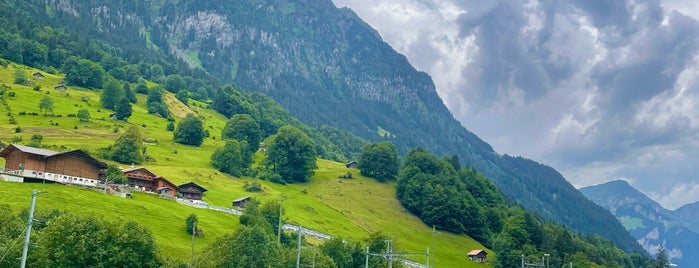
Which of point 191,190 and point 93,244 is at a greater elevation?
point 191,190

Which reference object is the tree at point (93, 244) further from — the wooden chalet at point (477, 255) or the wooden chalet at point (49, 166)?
the wooden chalet at point (477, 255)

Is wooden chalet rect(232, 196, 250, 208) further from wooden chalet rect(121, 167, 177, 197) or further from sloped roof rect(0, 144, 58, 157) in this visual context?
sloped roof rect(0, 144, 58, 157)

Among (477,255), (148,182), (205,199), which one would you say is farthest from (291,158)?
(148,182)

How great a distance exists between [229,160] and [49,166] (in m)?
55.7

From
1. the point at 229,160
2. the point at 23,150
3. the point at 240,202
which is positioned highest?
the point at 229,160

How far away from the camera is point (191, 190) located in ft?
432

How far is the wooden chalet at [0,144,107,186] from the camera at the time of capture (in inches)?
4328

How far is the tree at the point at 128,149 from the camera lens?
14773 cm

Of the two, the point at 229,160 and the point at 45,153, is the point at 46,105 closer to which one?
the point at 229,160

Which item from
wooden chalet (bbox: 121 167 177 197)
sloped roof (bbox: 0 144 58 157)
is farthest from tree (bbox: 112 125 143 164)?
sloped roof (bbox: 0 144 58 157)

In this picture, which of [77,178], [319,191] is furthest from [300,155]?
[77,178]

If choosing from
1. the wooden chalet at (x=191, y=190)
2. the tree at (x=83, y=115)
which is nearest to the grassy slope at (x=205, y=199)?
the tree at (x=83, y=115)

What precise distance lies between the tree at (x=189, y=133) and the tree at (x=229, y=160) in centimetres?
2782

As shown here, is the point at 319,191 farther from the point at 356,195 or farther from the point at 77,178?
the point at 77,178
